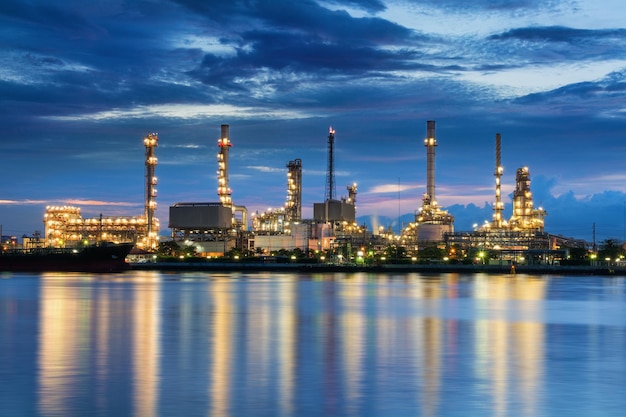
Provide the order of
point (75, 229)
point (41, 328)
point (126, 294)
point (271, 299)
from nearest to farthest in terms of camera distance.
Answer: point (41, 328), point (271, 299), point (126, 294), point (75, 229)

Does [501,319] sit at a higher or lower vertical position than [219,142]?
lower

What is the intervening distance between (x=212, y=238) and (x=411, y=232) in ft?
99.0

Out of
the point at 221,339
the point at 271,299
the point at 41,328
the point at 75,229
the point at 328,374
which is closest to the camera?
the point at 328,374

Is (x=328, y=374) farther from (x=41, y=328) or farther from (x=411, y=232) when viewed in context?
(x=411, y=232)

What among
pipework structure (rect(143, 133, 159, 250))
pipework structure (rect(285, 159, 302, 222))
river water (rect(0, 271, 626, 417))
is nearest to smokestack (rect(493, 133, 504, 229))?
pipework structure (rect(285, 159, 302, 222))

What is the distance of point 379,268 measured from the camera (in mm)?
125688

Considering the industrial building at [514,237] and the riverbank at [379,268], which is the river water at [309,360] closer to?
the riverbank at [379,268]

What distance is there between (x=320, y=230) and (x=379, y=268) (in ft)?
62.0

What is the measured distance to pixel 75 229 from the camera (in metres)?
152

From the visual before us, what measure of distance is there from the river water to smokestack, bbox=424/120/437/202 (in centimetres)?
9120

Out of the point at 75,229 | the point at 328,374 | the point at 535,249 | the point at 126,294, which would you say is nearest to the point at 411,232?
the point at 535,249

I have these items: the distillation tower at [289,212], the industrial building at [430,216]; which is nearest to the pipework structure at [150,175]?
the distillation tower at [289,212]

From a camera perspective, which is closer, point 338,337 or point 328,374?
point 328,374

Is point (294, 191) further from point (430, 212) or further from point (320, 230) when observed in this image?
→ point (430, 212)
